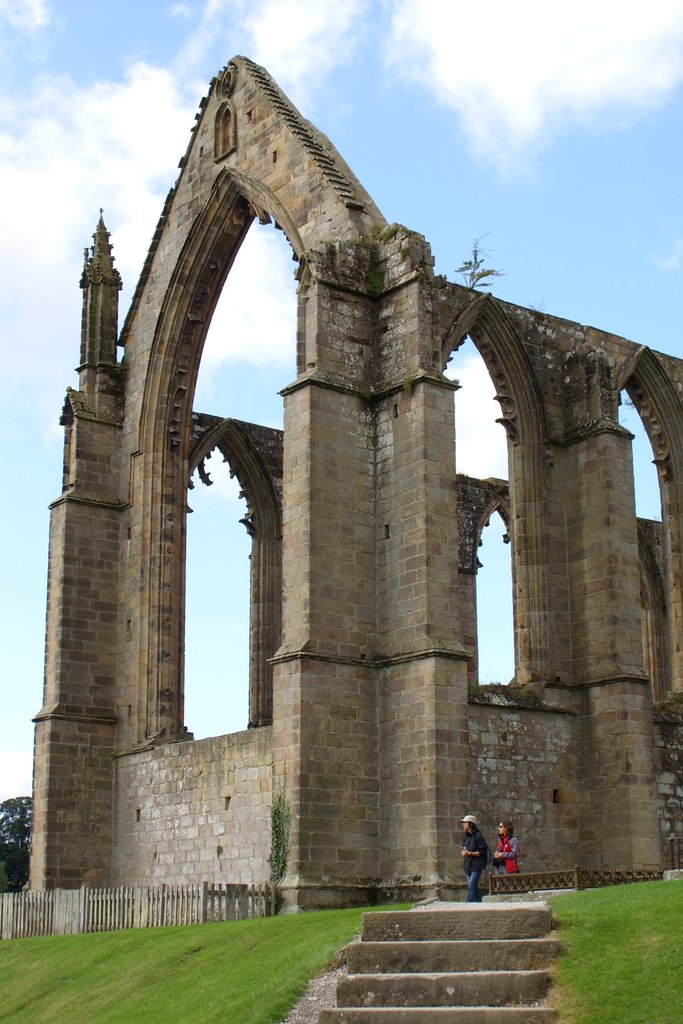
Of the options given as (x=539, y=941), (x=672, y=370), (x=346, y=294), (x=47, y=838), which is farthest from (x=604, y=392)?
(x=539, y=941)

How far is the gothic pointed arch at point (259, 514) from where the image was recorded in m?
28.1

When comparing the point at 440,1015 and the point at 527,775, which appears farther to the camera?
the point at 527,775

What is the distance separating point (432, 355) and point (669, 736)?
7049 mm

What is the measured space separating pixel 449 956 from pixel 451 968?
0.11m

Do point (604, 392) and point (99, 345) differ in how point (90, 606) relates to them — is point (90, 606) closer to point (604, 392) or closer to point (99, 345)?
point (99, 345)

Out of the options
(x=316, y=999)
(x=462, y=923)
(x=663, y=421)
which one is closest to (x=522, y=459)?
(x=663, y=421)

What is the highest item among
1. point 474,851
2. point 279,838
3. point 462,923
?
point 279,838

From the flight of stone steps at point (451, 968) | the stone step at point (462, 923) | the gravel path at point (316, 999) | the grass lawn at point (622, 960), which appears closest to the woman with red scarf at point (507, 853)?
the stone step at point (462, 923)

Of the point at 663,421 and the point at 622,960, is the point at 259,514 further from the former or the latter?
the point at 622,960

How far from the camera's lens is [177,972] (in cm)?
1645

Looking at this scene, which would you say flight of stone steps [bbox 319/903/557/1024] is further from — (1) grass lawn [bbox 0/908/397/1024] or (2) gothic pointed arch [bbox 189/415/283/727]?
(2) gothic pointed arch [bbox 189/415/283/727]

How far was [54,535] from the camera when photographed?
88.4 feet

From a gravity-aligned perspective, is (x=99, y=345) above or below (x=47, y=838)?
above

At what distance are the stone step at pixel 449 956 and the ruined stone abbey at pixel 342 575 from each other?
5952mm
